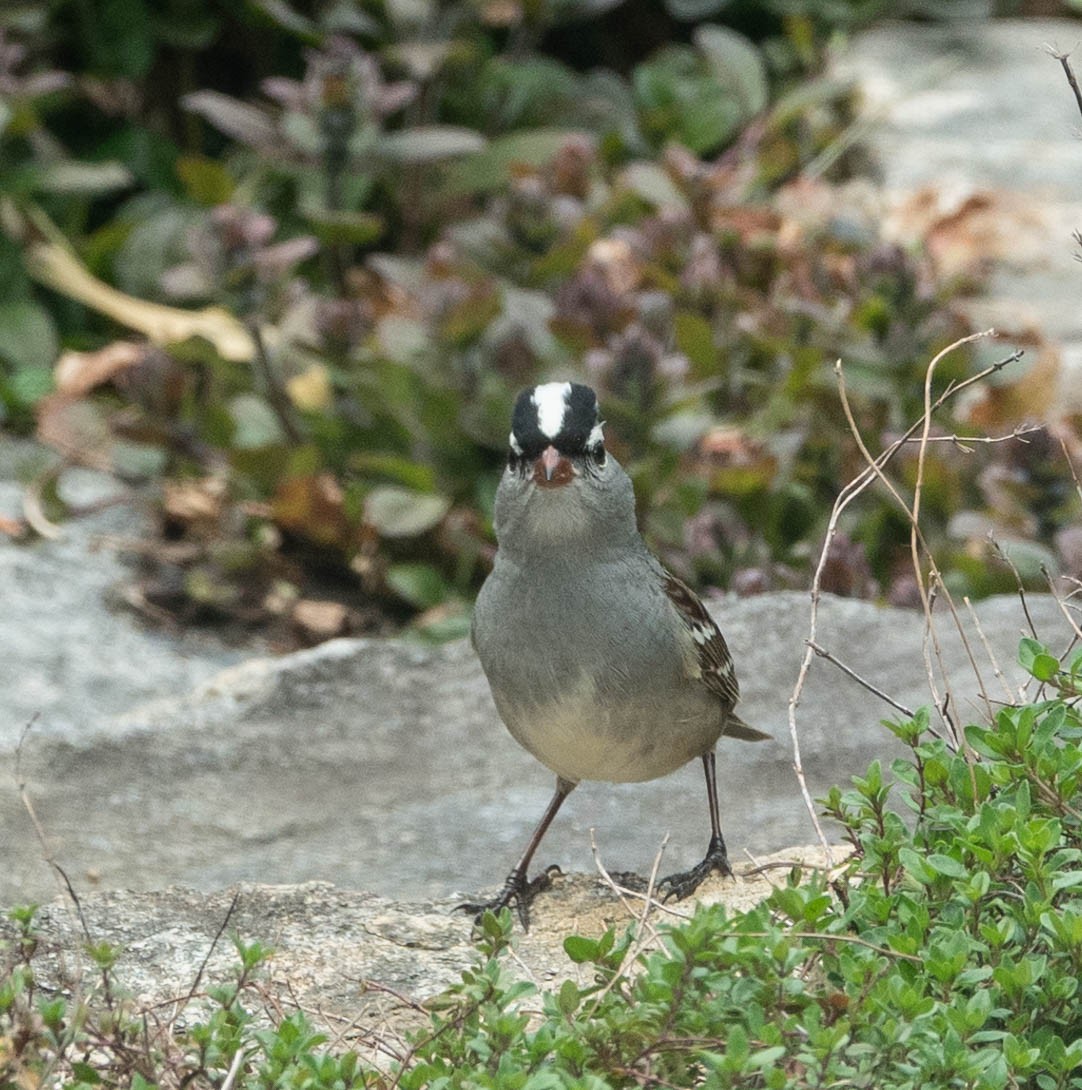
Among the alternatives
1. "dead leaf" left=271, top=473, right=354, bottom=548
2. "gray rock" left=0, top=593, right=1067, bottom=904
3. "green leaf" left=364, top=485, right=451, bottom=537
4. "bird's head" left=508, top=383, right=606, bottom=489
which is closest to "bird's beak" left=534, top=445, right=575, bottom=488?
"bird's head" left=508, top=383, right=606, bottom=489

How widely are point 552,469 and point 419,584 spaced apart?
2740 millimetres

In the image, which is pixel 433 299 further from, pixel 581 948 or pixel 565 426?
pixel 581 948

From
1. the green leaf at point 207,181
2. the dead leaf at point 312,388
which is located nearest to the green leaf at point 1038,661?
the dead leaf at point 312,388

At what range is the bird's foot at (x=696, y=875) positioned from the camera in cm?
372

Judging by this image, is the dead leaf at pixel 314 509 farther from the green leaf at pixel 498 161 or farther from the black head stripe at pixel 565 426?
the black head stripe at pixel 565 426

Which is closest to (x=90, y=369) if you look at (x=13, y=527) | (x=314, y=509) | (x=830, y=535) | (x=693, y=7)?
(x=13, y=527)

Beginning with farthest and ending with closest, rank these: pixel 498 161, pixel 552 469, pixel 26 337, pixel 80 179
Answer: pixel 498 161 → pixel 80 179 → pixel 26 337 → pixel 552 469

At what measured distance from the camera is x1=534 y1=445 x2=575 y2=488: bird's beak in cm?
341

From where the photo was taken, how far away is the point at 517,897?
147 inches

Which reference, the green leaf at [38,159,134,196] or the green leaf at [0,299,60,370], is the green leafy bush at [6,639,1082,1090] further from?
the green leaf at [38,159,134,196]

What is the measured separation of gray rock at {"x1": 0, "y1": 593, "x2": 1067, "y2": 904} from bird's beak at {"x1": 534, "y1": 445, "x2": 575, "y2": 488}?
1.17m

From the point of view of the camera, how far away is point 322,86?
678 cm

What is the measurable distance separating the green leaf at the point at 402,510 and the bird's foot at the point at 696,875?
7.90ft

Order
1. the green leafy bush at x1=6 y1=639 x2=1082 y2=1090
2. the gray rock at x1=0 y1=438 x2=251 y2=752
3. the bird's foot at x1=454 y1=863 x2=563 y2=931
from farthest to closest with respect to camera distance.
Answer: the gray rock at x1=0 y1=438 x2=251 y2=752, the bird's foot at x1=454 y1=863 x2=563 y2=931, the green leafy bush at x1=6 y1=639 x2=1082 y2=1090
